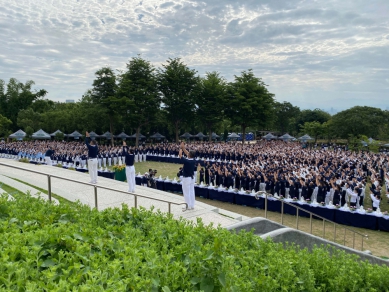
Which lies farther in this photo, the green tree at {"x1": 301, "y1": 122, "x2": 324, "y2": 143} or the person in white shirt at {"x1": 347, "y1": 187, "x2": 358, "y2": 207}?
Result: the green tree at {"x1": 301, "y1": 122, "x2": 324, "y2": 143}

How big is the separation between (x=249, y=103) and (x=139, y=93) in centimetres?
1816

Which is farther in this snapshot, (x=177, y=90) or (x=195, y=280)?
(x=177, y=90)

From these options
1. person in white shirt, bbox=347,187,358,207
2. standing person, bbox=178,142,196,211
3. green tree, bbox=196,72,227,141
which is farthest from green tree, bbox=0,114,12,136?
person in white shirt, bbox=347,187,358,207

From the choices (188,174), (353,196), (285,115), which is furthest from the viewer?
(285,115)

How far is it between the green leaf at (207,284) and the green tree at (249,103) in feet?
158

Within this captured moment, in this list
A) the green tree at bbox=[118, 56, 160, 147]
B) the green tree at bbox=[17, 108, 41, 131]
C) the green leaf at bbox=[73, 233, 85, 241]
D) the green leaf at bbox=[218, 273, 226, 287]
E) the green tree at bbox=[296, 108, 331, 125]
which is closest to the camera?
the green leaf at bbox=[218, 273, 226, 287]

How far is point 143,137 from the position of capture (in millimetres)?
56031

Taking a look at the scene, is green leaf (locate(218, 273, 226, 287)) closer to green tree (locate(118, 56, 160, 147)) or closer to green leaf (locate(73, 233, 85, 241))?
green leaf (locate(73, 233, 85, 241))

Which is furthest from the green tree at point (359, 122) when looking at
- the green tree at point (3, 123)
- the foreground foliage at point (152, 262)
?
the green tree at point (3, 123)

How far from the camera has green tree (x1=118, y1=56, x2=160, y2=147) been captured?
46031 millimetres

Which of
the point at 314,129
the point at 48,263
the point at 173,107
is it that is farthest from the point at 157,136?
the point at 48,263

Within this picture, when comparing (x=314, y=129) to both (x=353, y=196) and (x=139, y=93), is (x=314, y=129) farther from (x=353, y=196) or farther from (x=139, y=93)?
(x=353, y=196)

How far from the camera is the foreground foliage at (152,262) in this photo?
9.11ft

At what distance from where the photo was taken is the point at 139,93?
46.1 meters
